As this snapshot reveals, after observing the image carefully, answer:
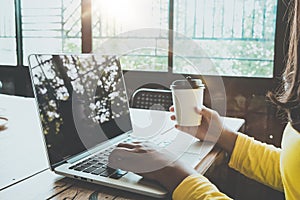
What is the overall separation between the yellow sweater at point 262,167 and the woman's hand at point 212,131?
1.1 inches

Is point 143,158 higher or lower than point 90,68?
lower

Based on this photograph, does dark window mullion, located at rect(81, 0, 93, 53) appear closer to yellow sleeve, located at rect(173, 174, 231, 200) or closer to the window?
the window

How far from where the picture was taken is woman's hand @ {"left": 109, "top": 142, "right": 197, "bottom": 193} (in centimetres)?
84

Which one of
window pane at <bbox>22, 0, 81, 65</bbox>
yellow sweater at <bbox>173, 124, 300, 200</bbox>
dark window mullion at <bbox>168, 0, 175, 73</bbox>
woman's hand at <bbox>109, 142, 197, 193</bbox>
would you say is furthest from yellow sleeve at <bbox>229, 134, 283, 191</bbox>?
window pane at <bbox>22, 0, 81, 65</bbox>

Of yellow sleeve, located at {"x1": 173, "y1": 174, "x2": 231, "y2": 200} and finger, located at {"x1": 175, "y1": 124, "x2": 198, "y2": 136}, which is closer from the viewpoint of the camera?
yellow sleeve, located at {"x1": 173, "y1": 174, "x2": 231, "y2": 200}

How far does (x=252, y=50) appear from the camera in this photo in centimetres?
262

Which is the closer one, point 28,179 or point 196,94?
point 28,179

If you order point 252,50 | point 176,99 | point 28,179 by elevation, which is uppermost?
point 252,50

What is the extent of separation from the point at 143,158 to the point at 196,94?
33cm

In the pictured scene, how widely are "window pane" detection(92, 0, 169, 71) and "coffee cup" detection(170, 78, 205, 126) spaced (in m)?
1.66

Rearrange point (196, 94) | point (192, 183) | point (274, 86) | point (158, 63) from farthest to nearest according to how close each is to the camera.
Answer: point (158, 63)
point (274, 86)
point (196, 94)
point (192, 183)

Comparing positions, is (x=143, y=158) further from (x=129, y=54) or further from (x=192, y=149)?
(x=129, y=54)

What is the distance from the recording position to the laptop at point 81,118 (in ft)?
2.93

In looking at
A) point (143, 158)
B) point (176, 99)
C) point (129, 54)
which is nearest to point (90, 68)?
point (176, 99)
